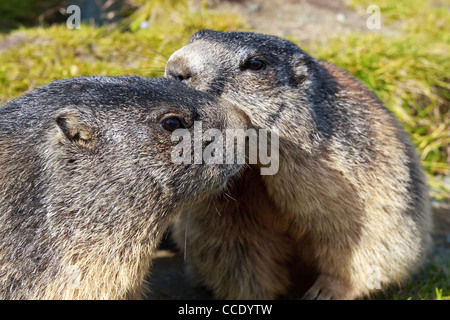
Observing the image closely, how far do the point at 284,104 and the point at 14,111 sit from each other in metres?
1.87

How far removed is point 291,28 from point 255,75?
5174mm

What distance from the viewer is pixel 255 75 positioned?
13.2 feet

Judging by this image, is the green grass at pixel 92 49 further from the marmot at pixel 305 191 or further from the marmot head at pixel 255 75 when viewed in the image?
the marmot at pixel 305 191

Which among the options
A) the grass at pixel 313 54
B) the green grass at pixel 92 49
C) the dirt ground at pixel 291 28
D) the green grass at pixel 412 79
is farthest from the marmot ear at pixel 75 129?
the green grass at pixel 412 79

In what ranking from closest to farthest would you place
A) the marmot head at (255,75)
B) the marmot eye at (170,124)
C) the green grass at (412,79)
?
the marmot eye at (170,124) → the marmot head at (255,75) → the green grass at (412,79)

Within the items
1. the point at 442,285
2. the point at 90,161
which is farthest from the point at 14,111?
the point at 442,285

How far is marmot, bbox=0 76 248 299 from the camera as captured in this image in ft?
10.4

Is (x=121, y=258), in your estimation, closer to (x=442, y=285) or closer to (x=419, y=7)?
(x=442, y=285)

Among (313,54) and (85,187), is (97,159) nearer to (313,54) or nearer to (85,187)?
(85,187)

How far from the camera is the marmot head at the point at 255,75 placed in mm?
3869

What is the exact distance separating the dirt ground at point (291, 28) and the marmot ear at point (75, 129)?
2191mm

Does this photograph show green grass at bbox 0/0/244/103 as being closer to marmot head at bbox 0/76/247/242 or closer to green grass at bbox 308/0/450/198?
green grass at bbox 308/0/450/198

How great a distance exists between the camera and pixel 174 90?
136 inches
